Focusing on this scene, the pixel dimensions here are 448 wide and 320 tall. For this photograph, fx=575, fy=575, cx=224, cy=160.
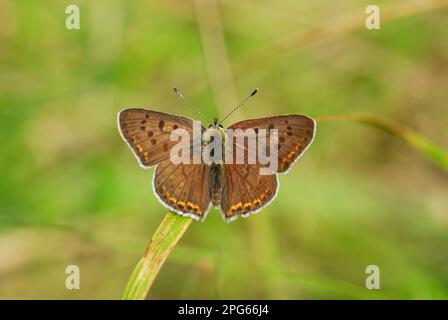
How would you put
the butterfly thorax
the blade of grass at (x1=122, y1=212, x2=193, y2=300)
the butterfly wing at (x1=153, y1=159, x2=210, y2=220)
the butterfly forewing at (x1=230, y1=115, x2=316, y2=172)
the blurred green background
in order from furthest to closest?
the blurred green background, the butterfly thorax, the butterfly forewing at (x1=230, y1=115, x2=316, y2=172), the butterfly wing at (x1=153, y1=159, x2=210, y2=220), the blade of grass at (x1=122, y1=212, x2=193, y2=300)

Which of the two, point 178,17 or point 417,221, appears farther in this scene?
point 178,17

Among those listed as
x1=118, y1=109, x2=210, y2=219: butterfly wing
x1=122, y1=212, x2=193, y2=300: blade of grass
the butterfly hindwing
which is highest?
x1=118, y1=109, x2=210, y2=219: butterfly wing

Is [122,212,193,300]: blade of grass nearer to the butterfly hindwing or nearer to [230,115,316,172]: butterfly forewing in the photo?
the butterfly hindwing

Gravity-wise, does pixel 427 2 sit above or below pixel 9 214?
above

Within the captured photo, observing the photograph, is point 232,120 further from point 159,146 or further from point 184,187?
point 184,187

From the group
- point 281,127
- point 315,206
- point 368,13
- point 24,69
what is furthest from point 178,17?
point 281,127

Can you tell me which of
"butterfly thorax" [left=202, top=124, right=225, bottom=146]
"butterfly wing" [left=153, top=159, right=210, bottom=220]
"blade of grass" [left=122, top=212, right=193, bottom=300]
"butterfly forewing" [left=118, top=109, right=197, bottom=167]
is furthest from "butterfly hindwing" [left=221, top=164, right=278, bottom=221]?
"blade of grass" [left=122, top=212, right=193, bottom=300]

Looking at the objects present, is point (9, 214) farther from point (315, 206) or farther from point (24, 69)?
point (315, 206)
